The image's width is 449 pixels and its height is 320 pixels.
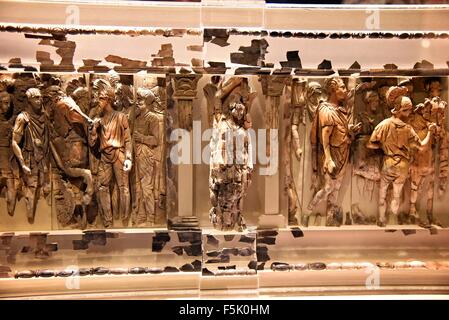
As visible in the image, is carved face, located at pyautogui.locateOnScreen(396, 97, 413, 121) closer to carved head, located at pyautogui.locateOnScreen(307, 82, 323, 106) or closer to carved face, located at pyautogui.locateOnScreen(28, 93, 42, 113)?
carved head, located at pyautogui.locateOnScreen(307, 82, 323, 106)

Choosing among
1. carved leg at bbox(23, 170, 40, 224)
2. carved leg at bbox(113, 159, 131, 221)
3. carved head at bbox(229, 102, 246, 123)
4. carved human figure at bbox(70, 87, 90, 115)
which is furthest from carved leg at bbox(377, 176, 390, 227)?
carved leg at bbox(23, 170, 40, 224)

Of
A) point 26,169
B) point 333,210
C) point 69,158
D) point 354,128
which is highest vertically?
point 354,128

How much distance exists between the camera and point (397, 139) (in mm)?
4941

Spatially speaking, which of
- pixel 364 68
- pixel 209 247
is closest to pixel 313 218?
pixel 209 247

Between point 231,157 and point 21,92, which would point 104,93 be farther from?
point 231,157

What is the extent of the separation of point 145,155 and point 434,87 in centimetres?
327

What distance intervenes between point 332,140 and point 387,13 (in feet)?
4.85

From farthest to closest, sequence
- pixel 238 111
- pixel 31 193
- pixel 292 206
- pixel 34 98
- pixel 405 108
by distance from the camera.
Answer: pixel 292 206, pixel 405 108, pixel 31 193, pixel 34 98, pixel 238 111

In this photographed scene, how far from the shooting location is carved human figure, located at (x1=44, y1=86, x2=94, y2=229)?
4777 mm

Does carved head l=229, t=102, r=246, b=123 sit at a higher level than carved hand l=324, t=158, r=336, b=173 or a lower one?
higher

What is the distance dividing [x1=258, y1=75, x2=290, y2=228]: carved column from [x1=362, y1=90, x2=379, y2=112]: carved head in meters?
0.91

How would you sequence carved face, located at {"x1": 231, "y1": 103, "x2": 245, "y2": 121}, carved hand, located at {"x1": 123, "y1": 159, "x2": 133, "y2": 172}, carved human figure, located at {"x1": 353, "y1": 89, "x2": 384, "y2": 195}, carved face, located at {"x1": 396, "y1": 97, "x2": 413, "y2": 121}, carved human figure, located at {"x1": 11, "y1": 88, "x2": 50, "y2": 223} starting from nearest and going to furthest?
carved face, located at {"x1": 231, "y1": 103, "x2": 245, "y2": 121} → carved human figure, located at {"x1": 11, "y1": 88, "x2": 50, "y2": 223} → carved hand, located at {"x1": 123, "y1": 159, "x2": 133, "y2": 172} → carved face, located at {"x1": 396, "y1": 97, "x2": 413, "y2": 121} → carved human figure, located at {"x1": 353, "y1": 89, "x2": 384, "y2": 195}

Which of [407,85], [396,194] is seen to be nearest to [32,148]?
[396,194]

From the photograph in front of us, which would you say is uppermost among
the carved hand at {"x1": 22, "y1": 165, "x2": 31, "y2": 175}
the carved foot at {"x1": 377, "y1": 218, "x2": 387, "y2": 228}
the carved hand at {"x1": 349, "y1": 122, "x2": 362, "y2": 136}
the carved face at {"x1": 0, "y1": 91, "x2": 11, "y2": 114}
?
the carved face at {"x1": 0, "y1": 91, "x2": 11, "y2": 114}
